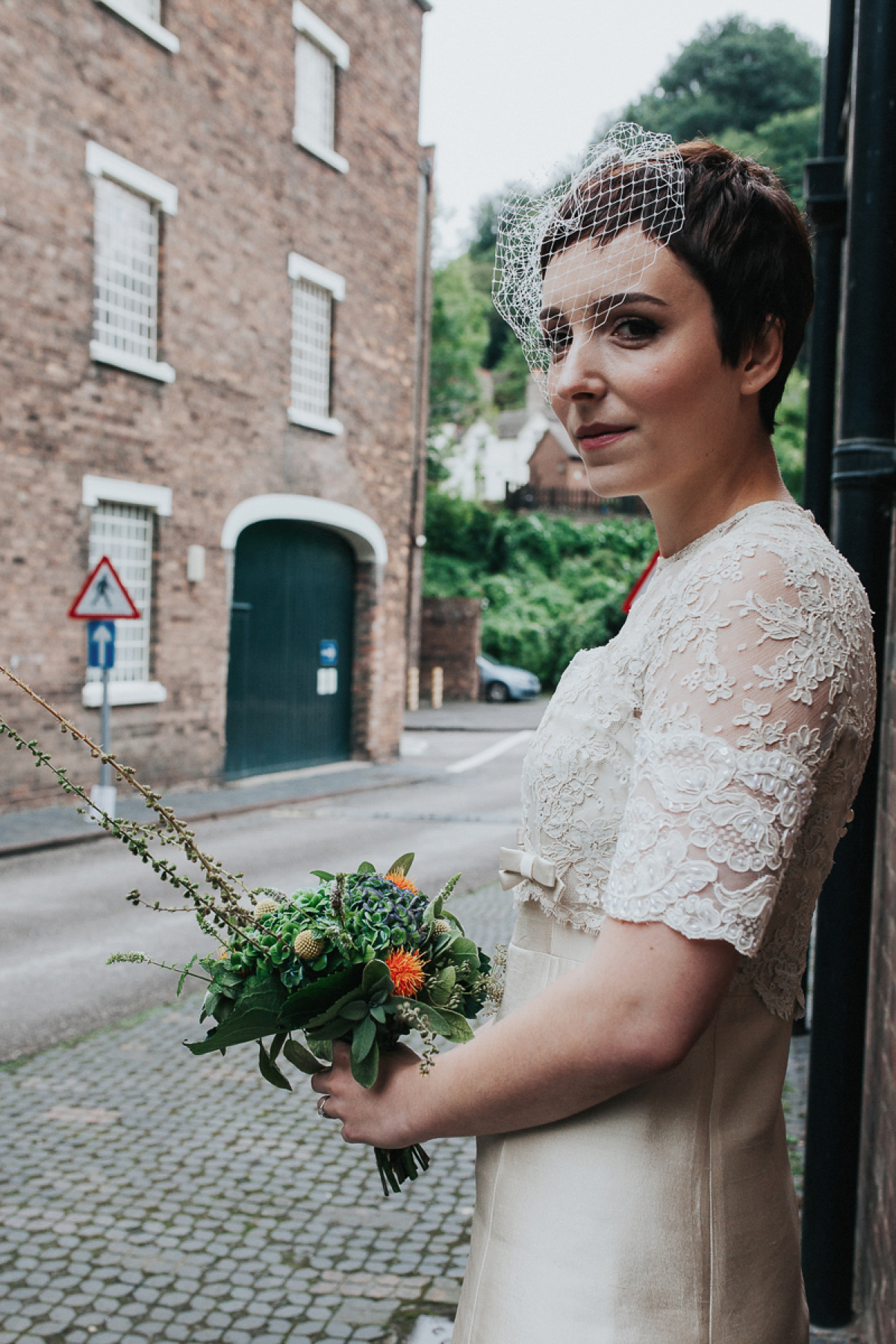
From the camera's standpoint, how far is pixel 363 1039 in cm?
131

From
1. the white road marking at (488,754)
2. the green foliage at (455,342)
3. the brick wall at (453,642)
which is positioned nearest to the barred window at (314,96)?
the white road marking at (488,754)

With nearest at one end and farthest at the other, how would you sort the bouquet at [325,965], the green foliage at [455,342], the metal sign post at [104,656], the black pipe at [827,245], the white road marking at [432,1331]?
1. the bouquet at [325,965]
2. the white road marking at [432,1331]
3. the black pipe at [827,245]
4. the metal sign post at [104,656]
5. the green foliage at [455,342]

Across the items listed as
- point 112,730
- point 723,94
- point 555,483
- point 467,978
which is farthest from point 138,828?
point 723,94

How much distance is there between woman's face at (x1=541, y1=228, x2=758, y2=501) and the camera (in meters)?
1.25

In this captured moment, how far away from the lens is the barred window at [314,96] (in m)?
15.6

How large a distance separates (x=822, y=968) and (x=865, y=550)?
110cm

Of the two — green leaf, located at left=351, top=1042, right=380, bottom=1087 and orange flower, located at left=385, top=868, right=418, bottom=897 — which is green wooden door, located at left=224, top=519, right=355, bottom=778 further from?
green leaf, located at left=351, top=1042, right=380, bottom=1087

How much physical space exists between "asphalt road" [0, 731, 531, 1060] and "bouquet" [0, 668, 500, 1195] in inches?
180

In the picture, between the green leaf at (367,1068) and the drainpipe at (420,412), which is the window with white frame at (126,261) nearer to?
the green leaf at (367,1068)

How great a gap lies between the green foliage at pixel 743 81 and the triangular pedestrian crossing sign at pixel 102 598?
2105 inches

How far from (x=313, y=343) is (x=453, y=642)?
52.6 feet

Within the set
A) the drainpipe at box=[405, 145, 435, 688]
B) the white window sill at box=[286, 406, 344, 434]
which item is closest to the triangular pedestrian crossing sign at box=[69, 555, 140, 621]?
the white window sill at box=[286, 406, 344, 434]

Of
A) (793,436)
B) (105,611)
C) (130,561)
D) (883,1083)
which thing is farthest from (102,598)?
(793,436)

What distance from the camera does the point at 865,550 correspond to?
296 centimetres
